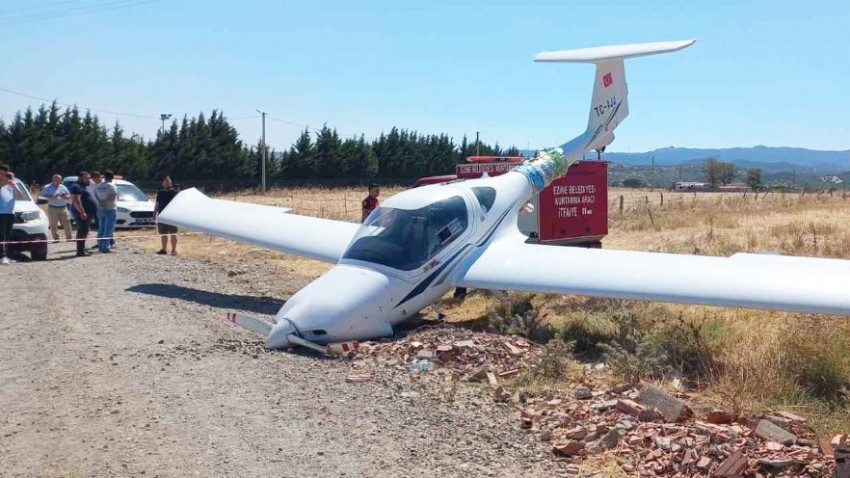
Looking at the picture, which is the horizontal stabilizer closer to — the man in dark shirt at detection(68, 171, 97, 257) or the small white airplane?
the small white airplane

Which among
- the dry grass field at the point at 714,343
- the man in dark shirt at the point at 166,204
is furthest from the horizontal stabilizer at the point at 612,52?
the man in dark shirt at the point at 166,204

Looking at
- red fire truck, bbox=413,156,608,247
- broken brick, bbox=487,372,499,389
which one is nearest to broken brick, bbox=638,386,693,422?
broken brick, bbox=487,372,499,389

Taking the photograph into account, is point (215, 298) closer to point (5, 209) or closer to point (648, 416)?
point (5, 209)

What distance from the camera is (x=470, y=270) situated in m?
10.9

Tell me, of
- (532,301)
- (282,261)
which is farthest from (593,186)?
(282,261)

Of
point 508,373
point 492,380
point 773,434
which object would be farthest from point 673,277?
point 773,434

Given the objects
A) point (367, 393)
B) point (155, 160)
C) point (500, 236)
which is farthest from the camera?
point (155, 160)

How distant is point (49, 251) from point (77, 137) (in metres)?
38.9

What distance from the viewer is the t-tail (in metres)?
17.3

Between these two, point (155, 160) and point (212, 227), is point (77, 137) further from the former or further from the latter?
point (212, 227)

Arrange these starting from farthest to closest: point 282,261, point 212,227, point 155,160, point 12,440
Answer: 1. point 155,160
2. point 282,261
3. point 212,227
4. point 12,440

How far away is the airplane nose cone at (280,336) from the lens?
8992mm

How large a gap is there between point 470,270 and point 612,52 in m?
9.14

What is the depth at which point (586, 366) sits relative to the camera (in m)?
8.91
